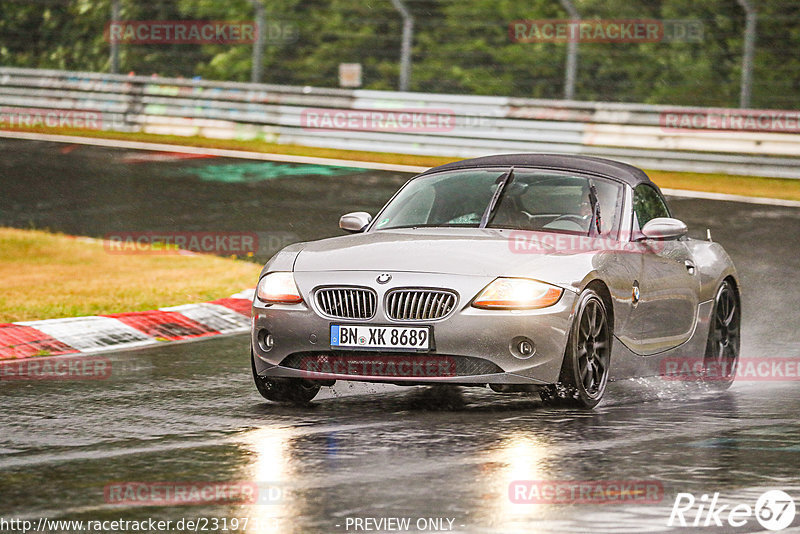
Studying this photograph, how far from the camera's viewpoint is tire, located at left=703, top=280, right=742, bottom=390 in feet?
32.2

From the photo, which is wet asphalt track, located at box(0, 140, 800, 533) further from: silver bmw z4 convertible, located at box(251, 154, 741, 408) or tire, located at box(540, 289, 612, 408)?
silver bmw z4 convertible, located at box(251, 154, 741, 408)

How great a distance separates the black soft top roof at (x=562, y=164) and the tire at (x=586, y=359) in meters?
1.29

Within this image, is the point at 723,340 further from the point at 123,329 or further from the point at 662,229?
the point at 123,329

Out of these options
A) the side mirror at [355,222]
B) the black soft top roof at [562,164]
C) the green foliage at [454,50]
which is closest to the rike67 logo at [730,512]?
the black soft top roof at [562,164]

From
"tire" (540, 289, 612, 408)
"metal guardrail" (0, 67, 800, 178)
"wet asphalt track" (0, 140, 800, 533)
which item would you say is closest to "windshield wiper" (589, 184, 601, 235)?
"tire" (540, 289, 612, 408)

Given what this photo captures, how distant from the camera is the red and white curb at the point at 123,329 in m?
10.5

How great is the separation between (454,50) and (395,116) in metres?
4.29

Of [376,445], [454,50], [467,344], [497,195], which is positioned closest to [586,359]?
[467,344]

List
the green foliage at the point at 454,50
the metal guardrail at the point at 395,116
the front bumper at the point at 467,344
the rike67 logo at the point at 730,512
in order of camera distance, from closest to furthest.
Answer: the rike67 logo at the point at 730,512 < the front bumper at the point at 467,344 < the metal guardrail at the point at 395,116 < the green foliage at the point at 454,50

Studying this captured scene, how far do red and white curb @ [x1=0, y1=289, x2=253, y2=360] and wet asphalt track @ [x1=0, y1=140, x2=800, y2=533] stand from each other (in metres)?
0.39

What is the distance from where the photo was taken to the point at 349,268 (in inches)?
319

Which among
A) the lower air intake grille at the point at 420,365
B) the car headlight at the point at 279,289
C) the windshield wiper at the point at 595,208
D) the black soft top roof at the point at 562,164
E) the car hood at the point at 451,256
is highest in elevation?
the black soft top roof at the point at 562,164

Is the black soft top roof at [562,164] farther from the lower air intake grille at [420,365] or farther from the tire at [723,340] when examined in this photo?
the lower air intake grille at [420,365]

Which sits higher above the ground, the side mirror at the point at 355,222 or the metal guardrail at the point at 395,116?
the metal guardrail at the point at 395,116
